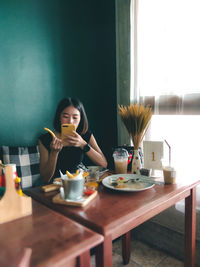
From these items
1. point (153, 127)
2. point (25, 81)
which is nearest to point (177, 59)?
point (153, 127)

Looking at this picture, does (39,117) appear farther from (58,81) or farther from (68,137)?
(68,137)

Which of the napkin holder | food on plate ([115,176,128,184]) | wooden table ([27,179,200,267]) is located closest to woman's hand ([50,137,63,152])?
wooden table ([27,179,200,267])

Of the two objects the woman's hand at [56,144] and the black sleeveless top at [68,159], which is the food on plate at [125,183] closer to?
the woman's hand at [56,144]

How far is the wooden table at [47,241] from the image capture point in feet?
2.43

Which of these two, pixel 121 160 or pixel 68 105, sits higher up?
pixel 68 105

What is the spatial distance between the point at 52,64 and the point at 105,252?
1.83m

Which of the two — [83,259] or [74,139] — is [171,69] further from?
[83,259]

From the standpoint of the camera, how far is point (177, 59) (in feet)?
6.63

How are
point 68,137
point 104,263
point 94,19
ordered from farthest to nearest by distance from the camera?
1. point 94,19
2. point 68,137
3. point 104,263

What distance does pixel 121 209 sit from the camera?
3.51 feet

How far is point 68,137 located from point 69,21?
137cm

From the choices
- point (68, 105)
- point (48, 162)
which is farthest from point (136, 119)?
point (48, 162)

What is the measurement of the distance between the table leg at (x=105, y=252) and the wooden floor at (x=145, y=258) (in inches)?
45.9

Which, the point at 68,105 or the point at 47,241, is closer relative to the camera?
the point at 47,241
